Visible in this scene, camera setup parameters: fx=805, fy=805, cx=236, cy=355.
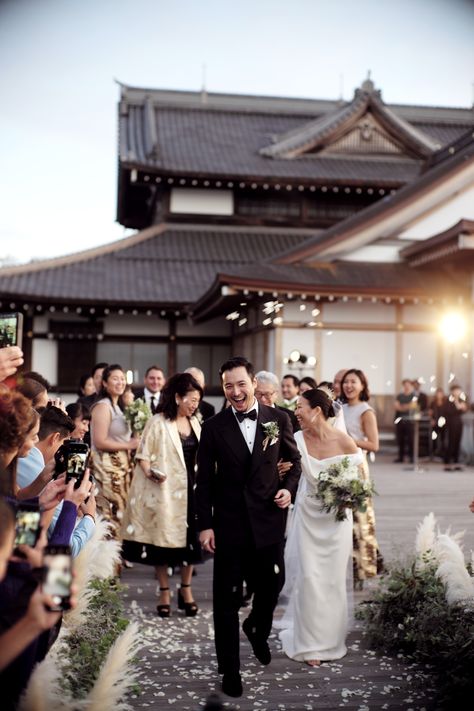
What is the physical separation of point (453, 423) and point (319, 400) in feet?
43.6

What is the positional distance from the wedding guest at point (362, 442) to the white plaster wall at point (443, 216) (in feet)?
42.8

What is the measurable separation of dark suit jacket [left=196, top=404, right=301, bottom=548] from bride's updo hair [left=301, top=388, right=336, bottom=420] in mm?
514

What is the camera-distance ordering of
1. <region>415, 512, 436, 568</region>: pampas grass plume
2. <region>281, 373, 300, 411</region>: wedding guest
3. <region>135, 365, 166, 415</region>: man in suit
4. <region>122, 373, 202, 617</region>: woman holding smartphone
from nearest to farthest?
<region>415, 512, 436, 568</region>: pampas grass plume, <region>122, 373, 202, 617</region>: woman holding smartphone, <region>135, 365, 166, 415</region>: man in suit, <region>281, 373, 300, 411</region>: wedding guest

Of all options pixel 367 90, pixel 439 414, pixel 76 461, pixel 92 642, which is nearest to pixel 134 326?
pixel 439 414

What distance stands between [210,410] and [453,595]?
467 centimetres

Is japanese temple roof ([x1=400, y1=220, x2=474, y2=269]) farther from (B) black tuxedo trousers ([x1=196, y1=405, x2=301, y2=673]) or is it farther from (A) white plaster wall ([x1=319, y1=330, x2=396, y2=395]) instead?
(B) black tuxedo trousers ([x1=196, y1=405, x2=301, y2=673])

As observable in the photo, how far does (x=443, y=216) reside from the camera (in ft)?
67.6

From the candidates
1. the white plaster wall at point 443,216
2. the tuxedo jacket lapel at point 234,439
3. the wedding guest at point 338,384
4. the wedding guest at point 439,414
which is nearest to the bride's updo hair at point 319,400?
the tuxedo jacket lapel at point 234,439

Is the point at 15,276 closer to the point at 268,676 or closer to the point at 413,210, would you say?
the point at 413,210

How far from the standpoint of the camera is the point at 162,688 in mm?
5164

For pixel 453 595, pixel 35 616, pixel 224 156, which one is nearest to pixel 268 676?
pixel 453 595

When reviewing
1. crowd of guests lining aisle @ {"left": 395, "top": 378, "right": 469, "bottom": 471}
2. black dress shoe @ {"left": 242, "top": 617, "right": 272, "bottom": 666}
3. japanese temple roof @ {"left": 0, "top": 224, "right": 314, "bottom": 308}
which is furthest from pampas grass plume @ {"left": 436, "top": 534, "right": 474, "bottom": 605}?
japanese temple roof @ {"left": 0, "top": 224, "right": 314, "bottom": 308}

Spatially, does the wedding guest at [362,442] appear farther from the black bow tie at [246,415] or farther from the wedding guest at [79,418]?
the wedding guest at [79,418]

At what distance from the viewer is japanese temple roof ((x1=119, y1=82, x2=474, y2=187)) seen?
79.4ft
